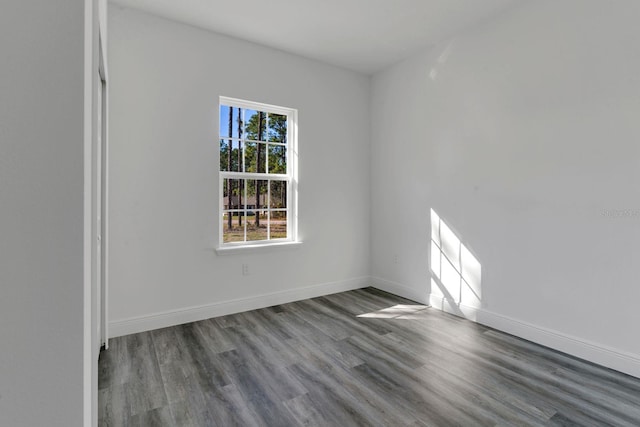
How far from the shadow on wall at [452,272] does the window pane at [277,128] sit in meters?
1.96

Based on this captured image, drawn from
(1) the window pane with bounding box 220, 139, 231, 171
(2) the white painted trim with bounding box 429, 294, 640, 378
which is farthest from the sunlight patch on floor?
(1) the window pane with bounding box 220, 139, 231, 171

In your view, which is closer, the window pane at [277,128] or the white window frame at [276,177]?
the white window frame at [276,177]

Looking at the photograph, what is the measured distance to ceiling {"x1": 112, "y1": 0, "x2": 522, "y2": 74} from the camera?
2.80m

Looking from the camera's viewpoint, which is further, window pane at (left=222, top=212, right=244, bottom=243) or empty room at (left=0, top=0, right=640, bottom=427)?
window pane at (left=222, top=212, right=244, bottom=243)

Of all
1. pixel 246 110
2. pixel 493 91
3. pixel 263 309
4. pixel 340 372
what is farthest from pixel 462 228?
pixel 246 110

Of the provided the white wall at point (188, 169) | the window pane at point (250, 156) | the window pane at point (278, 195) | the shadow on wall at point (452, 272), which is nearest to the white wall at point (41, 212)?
the white wall at point (188, 169)

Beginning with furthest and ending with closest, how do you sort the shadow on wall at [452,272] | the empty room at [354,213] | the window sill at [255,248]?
1. the window sill at [255,248]
2. the shadow on wall at [452,272]
3. the empty room at [354,213]

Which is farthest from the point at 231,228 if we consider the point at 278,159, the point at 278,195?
the point at 278,159

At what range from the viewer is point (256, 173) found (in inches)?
144

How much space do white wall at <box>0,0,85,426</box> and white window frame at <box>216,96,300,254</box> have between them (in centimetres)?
263

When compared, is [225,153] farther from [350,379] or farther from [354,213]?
[350,379]

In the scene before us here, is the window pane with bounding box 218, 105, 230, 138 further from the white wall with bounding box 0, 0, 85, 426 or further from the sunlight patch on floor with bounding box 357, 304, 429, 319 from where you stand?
the white wall with bounding box 0, 0, 85, 426

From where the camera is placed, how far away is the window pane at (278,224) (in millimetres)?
3791

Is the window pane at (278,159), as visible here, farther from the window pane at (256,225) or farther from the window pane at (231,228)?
the window pane at (231,228)
